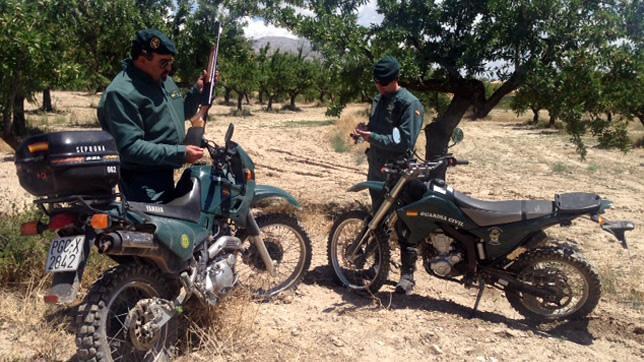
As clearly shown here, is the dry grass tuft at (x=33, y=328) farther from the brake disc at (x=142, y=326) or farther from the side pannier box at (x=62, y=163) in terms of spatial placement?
the side pannier box at (x=62, y=163)

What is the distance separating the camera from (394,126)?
514 cm

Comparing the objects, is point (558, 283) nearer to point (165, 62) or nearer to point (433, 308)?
point (433, 308)

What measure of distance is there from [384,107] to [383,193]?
869 millimetres

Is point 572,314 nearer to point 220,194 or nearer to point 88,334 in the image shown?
point 220,194

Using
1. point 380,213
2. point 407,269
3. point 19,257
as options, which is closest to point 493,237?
point 407,269

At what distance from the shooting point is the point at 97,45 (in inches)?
757

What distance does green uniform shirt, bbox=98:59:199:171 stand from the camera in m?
3.27

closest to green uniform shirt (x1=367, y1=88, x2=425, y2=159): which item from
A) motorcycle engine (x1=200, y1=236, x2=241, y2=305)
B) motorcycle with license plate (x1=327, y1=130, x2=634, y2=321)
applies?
motorcycle with license plate (x1=327, y1=130, x2=634, y2=321)

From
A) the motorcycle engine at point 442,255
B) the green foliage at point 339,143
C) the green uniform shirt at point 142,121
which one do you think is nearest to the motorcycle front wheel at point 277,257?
the motorcycle engine at point 442,255

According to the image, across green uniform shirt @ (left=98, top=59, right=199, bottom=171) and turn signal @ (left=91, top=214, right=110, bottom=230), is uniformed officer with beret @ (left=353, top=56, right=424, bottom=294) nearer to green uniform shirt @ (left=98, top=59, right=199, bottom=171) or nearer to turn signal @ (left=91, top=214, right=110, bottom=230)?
green uniform shirt @ (left=98, top=59, right=199, bottom=171)

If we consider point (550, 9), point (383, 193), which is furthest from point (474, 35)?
point (383, 193)

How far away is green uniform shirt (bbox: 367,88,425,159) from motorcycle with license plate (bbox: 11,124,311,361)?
53.5 inches

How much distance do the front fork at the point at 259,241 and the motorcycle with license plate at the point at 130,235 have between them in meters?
0.03

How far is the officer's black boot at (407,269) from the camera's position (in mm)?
4707
